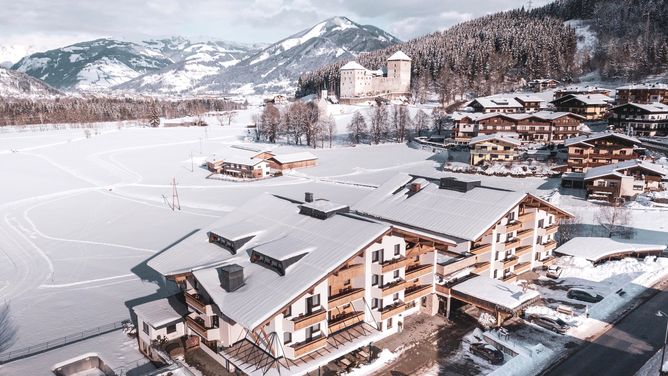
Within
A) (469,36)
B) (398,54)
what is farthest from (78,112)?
(469,36)

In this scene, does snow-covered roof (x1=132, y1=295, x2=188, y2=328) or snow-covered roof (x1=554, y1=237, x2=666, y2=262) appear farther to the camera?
snow-covered roof (x1=554, y1=237, x2=666, y2=262)

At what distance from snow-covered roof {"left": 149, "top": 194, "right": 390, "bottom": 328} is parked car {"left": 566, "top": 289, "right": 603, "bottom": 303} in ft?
53.0

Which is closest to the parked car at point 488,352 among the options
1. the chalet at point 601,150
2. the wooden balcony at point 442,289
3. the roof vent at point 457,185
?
the wooden balcony at point 442,289

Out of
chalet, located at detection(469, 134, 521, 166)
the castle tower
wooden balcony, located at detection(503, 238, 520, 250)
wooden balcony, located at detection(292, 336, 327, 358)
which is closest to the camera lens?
wooden balcony, located at detection(292, 336, 327, 358)

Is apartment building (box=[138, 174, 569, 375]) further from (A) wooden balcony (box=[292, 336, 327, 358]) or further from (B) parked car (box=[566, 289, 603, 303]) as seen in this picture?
(B) parked car (box=[566, 289, 603, 303])

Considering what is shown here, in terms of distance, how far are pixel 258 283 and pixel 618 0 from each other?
215 meters

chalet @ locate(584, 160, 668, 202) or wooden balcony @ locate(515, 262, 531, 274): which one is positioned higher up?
chalet @ locate(584, 160, 668, 202)

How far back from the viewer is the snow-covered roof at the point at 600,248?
112 feet

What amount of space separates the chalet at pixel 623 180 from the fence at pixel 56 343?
5320 cm

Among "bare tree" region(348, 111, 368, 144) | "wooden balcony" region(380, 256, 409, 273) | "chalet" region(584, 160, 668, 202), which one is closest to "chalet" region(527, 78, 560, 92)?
"bare tree" region(348, 111, 368, 144)

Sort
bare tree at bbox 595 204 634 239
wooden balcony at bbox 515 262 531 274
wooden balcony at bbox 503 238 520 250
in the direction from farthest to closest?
bare tree at bbox 595 204 634 239 < wooden balcony at bbox 515 262 531 274 < wooden balcony at bbox 503 238 520 250

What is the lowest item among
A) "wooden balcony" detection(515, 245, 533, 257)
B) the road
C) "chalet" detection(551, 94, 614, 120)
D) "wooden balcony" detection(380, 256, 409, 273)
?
the road

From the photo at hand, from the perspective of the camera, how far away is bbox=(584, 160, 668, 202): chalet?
51500mm

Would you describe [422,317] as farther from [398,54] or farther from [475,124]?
[398,54]
